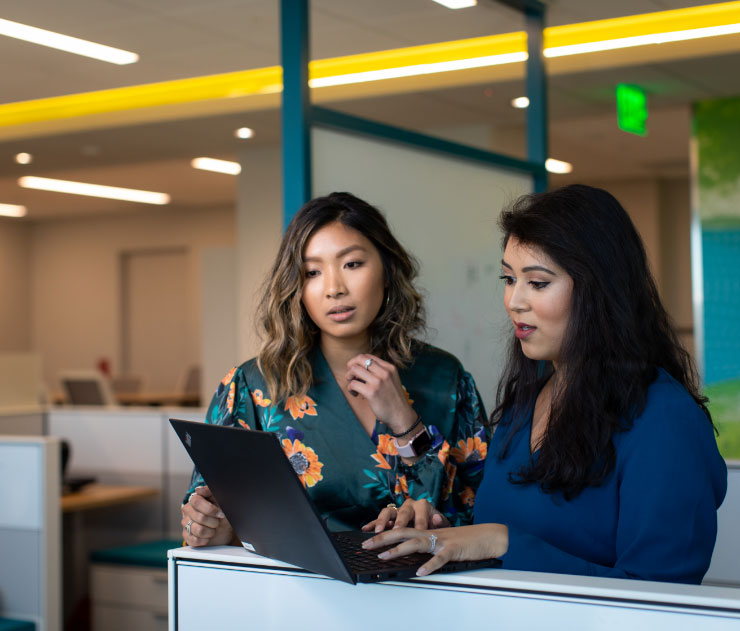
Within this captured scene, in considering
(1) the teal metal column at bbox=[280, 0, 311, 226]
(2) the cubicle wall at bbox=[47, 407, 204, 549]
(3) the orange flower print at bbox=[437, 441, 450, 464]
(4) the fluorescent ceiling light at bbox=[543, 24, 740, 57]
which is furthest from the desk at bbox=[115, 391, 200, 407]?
(3) the orange flower print at bbox=[437, 441, 450, 464]

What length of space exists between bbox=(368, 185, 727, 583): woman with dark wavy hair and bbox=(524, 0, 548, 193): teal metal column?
100 inches

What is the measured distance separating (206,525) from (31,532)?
2434 mm

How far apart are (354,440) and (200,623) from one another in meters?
0.61

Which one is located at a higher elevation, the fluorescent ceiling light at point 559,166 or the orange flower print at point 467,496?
the fluorescent ceiling light at point 559,166

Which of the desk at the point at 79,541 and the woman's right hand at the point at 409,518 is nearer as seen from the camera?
the woman's right hand at the point at 409,518

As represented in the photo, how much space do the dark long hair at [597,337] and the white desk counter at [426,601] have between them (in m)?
0.27

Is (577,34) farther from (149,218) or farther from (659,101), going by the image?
(149,218)

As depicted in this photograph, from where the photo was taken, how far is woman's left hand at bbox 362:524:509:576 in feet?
3.97

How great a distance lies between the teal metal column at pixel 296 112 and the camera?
2580 mm

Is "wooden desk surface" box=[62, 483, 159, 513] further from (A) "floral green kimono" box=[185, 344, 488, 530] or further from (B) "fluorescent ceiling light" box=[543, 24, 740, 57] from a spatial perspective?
(B) "fluorescent ceiling light" box=[543, 24, 740, 57]

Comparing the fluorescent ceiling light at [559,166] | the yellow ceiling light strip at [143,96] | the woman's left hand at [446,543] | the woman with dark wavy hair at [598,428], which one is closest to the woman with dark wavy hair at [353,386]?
the woman with dark wavy hair at [598,428]

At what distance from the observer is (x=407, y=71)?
4.92 m

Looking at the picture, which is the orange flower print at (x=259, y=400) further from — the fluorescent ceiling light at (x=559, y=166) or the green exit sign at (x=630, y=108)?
the fluorescent ceiling light at (x=559, y=166)

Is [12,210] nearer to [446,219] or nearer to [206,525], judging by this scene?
[446,219]
